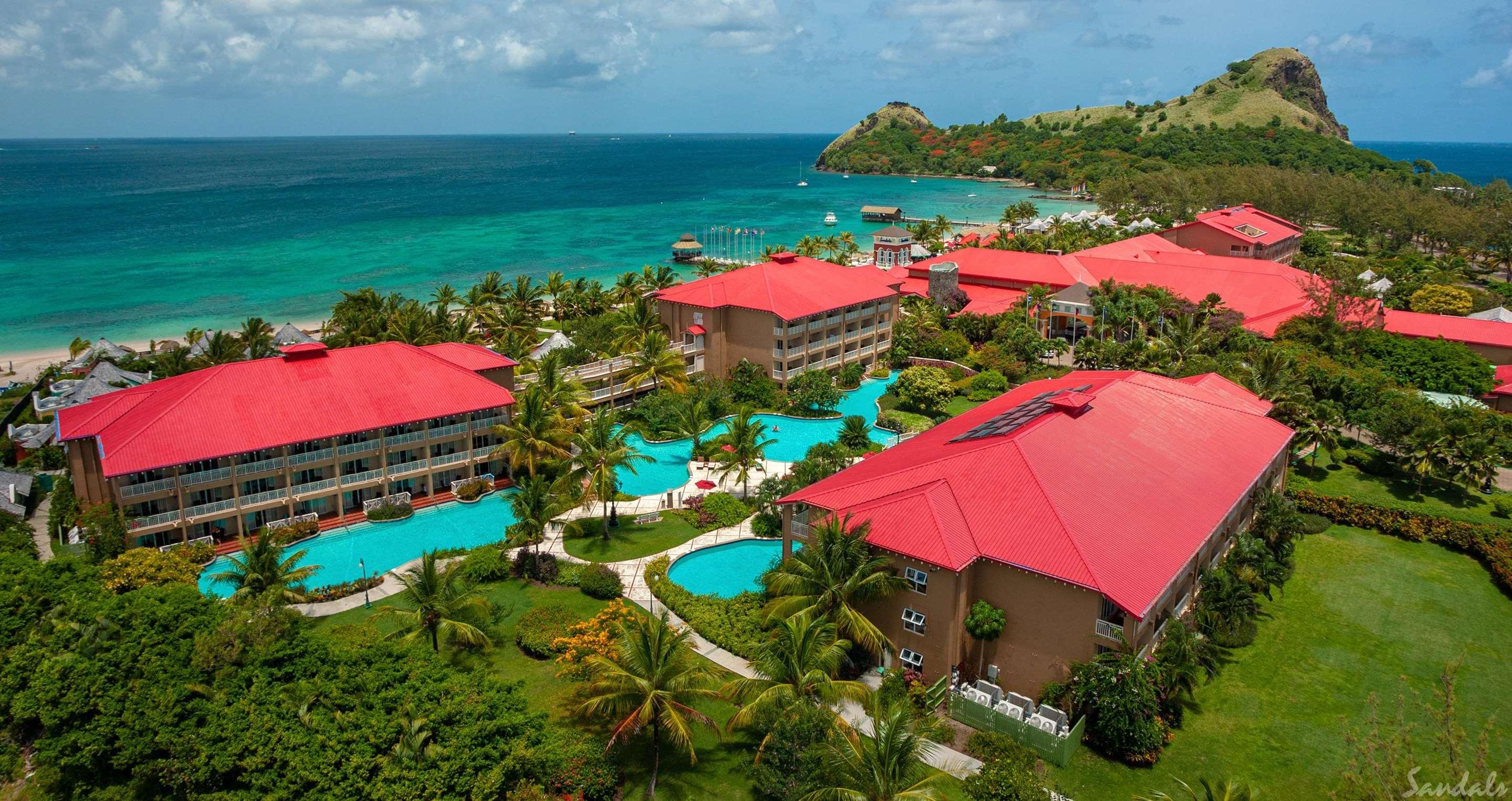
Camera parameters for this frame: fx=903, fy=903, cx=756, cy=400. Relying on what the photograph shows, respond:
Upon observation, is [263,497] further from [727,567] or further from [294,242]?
[294,242]

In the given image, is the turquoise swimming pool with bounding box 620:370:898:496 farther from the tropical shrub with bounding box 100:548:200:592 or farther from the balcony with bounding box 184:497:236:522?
the tropical shrub with bounding box 100:548:200:592

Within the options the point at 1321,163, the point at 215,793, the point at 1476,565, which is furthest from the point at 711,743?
the point at 1321,163

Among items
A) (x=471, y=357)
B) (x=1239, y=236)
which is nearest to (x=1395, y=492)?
(x=471, y=357)

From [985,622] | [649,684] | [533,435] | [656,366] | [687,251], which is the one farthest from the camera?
[687,251]

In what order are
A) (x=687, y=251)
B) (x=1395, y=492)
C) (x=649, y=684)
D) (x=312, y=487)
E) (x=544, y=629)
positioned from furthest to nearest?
(x=687, y=251), (x=1395, y=492), (x=312, y=487), (x=544, y=629), (x=649, y=684)

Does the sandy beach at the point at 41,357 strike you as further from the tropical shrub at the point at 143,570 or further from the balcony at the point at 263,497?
the tropical shrub at the point at 143,570
